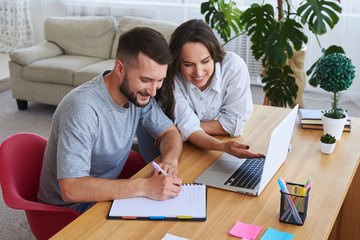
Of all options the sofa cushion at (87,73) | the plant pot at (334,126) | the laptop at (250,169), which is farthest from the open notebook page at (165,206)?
the sofa cushion at (87,73)

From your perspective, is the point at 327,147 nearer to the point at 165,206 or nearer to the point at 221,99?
the point at 221,99

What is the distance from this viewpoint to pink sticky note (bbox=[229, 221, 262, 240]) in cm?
133

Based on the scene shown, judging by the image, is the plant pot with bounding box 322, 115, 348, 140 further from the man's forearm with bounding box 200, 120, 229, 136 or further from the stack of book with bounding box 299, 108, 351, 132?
the man's forearm with bounding box 200, 120, 229, 136

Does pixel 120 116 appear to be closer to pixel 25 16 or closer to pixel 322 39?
pixel 322 39

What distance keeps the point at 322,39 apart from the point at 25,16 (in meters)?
3.65

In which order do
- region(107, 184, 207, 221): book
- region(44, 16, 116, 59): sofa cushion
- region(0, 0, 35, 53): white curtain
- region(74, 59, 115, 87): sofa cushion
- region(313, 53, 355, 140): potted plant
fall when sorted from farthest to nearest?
region(0, 0, 35, 53): white curtain
region(44, 16, 116, 59): sofa cushion
region(74, 59, 115, 87): sofa cushion
region(313, 53, 355, 140): potted plant
region(107, 184, 207, 221): book

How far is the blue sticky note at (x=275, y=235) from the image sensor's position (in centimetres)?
132

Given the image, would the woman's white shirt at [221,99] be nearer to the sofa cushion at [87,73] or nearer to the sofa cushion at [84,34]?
the sofa cushion at [87,73]

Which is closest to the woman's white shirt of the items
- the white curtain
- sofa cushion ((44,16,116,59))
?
sofa cushion ((44,16,116,59))

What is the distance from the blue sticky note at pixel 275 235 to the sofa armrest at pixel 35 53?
351 cm

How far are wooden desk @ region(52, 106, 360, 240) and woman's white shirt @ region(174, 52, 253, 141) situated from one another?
0.09 metres

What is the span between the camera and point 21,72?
433cm

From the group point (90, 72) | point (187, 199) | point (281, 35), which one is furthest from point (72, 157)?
point (90, 72)

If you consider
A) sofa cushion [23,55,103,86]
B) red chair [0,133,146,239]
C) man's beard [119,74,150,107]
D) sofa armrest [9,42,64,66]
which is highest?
man's beard [119,74,150,107]
